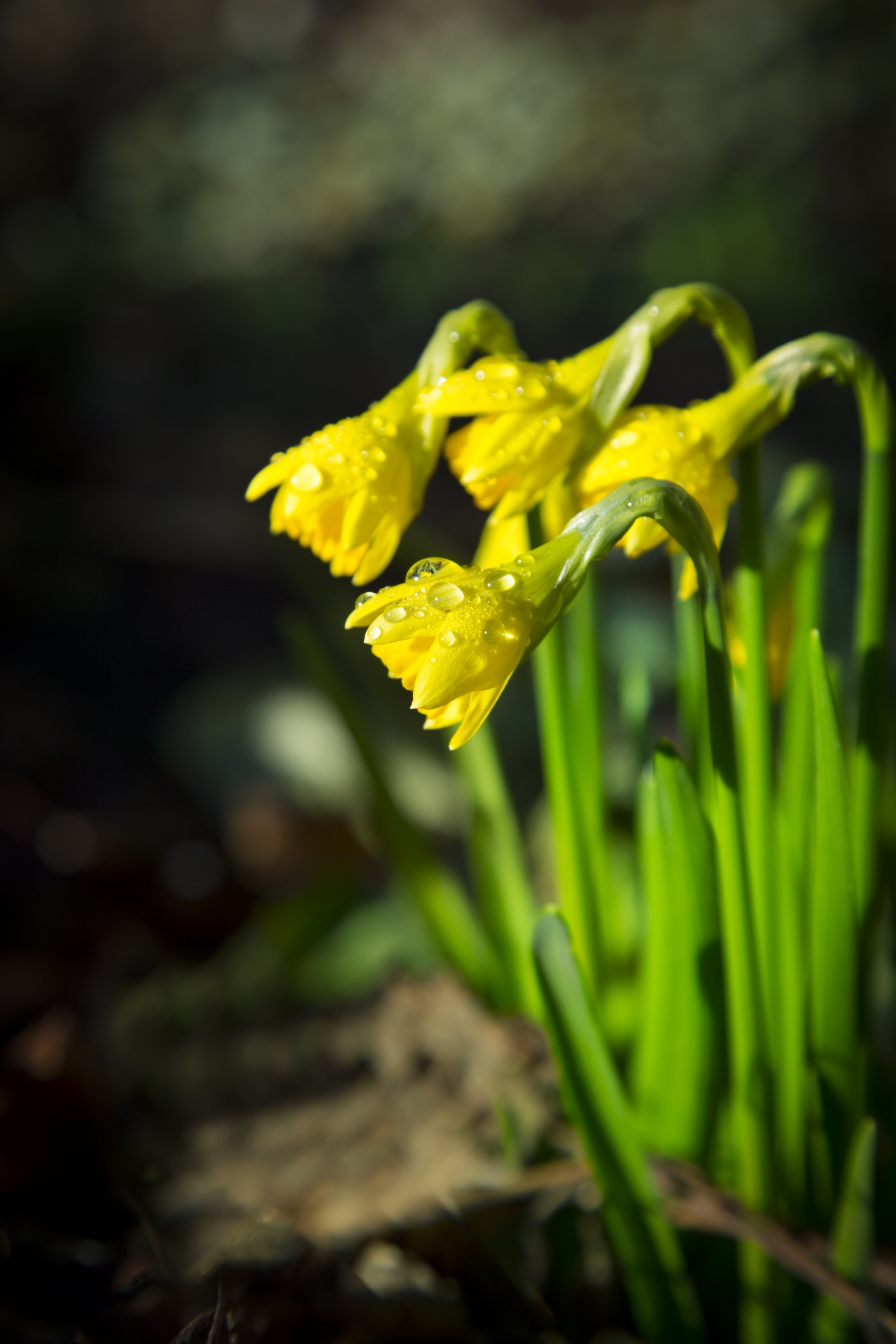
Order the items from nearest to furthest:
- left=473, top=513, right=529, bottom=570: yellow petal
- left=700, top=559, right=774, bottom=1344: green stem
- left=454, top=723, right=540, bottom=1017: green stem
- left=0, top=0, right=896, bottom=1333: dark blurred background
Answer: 1. left=700, top=559, right=774, bottom=1344: green stem
2. left=473, top=513, right=529, bottom=570: yellow petal
3. left=454, top=723, right=540, bottom=1017: green stem
4. left=0, top=0, right=896, bottom=1333: dark blurred background

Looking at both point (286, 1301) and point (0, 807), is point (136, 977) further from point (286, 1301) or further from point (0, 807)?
point (286, 1301)

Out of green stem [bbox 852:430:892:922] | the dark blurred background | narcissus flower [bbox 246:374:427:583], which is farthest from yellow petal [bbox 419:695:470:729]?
the dark blurred background

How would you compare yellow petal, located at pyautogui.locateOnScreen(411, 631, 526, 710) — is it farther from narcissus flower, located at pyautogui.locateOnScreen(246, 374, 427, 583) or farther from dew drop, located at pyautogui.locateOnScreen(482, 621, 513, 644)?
narcissus flower, located at pyautogui.locateOnScreen(246, 374, 427, 583)

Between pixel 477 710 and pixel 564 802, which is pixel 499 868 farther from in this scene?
pixel 477 710

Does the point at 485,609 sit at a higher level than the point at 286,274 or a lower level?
lower

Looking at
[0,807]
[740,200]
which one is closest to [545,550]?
[0,807]

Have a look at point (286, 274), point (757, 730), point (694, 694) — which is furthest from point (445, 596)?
point (286, 274)

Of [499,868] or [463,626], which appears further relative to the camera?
[499,868]

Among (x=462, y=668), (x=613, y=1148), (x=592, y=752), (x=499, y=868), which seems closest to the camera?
(x=462, y=668)
